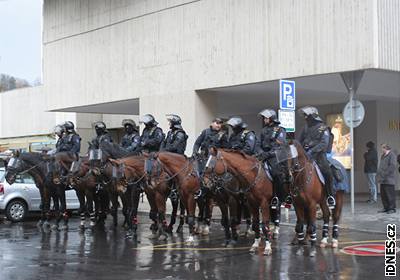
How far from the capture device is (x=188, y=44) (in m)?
21.0

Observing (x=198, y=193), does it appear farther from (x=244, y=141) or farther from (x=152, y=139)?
(x=152, y=139)

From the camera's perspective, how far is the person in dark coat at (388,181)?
1725cm

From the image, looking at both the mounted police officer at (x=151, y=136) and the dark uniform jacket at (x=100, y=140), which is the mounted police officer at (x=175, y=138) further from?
the dark uniform jacket at (x=100, y=140)

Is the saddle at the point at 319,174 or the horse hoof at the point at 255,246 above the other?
the saddle at the point at 319,174

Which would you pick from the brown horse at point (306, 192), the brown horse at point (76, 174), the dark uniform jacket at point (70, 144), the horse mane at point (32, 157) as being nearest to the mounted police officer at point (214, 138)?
the brown horse at point (306, 192)

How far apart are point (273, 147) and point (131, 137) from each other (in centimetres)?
469

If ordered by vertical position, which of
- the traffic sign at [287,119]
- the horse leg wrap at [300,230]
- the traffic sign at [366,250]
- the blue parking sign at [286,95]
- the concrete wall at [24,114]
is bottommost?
the traffic sign at [366,250]

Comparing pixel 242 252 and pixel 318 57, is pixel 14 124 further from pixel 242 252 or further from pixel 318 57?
pixel 242 252

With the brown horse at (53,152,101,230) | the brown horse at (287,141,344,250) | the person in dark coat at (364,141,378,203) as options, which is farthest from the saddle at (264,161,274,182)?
the person in dark coat at (364,141,378,203)

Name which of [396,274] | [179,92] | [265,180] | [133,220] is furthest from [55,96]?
[396,274]

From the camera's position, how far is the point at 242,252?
36.1ft

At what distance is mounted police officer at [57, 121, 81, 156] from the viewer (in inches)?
609

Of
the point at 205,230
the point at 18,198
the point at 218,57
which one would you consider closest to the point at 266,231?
the point at 205,230

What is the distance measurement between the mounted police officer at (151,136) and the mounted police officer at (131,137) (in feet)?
1.84
